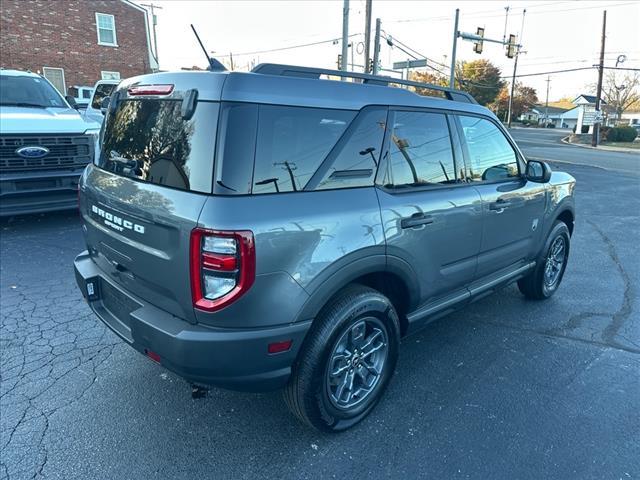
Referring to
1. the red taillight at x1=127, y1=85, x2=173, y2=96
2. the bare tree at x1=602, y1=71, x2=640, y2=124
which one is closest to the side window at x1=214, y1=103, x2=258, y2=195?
the red taillight at x1=127, y1=85, x2=173, y2=96

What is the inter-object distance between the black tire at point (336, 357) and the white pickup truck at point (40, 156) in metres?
4.45

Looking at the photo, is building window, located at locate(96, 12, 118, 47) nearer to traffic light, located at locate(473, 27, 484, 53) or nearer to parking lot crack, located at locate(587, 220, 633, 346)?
traffic light, located at locate(473, 27, 484, 53)

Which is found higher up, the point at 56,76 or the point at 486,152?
the point at 56,76

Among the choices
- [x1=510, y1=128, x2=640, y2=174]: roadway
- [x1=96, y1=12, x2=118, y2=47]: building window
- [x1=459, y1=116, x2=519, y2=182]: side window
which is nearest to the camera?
[x1=459, y1=116, x2=519, y2=182]: side window

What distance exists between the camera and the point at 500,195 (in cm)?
346

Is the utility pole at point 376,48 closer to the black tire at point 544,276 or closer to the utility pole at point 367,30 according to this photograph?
the utility pole at point 367,30

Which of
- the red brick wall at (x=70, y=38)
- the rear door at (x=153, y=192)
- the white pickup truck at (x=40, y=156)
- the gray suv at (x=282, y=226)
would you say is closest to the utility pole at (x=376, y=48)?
the red brick wall at (x=70, y=38)

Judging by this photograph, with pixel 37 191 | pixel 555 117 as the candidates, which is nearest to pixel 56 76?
pixel 37 191

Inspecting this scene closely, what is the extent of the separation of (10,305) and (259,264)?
3267 mm

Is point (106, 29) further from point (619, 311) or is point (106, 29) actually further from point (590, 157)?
point (590, 157)

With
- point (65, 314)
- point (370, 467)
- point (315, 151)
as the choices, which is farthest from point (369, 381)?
point (65, 314)

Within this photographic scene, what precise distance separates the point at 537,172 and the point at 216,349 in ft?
10.4

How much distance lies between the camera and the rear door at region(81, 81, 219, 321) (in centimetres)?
205

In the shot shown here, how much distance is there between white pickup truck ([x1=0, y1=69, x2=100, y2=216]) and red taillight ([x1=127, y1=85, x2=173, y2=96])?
330 centimetres
